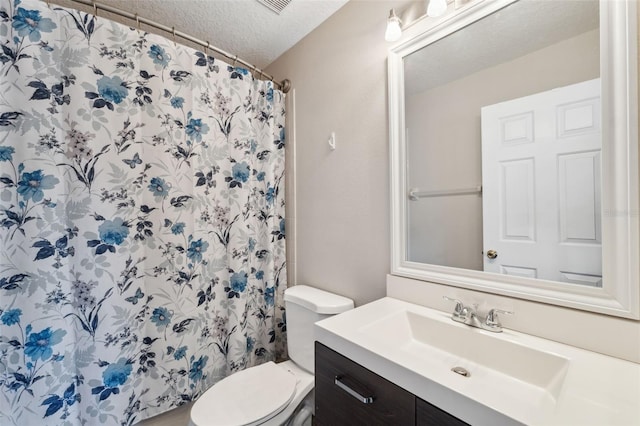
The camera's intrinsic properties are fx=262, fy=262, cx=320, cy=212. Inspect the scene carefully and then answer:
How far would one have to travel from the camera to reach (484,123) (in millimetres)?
962

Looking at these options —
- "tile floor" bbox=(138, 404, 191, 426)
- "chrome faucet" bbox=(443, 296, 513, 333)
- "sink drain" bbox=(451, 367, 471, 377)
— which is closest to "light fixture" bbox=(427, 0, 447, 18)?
"chrome faucet" bbox=(443, 296, 513, 333)

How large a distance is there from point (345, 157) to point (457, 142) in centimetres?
55

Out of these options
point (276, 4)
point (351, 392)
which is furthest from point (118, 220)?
point (276, 4)

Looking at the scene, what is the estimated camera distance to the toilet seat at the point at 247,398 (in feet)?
3.24

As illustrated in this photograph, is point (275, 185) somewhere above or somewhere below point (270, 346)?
above

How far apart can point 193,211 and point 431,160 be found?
3.90 feet

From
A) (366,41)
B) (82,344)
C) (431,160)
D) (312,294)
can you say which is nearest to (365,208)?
(431,160)

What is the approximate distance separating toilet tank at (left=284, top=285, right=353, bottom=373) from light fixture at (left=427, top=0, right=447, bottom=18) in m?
1.26

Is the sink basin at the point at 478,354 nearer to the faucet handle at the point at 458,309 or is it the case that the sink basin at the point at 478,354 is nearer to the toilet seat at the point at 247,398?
the faucet handle at the point at 458,309

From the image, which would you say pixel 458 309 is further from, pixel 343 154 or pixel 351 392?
pixel 343 154

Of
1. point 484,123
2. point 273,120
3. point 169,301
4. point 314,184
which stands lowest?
point 169,301

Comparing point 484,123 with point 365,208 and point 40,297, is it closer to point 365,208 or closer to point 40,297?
point 365,208

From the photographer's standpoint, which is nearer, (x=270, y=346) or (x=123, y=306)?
(x=123, y=306)

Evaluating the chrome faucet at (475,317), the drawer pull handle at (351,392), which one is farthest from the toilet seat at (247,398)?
the chrome faucet at (475,317)
